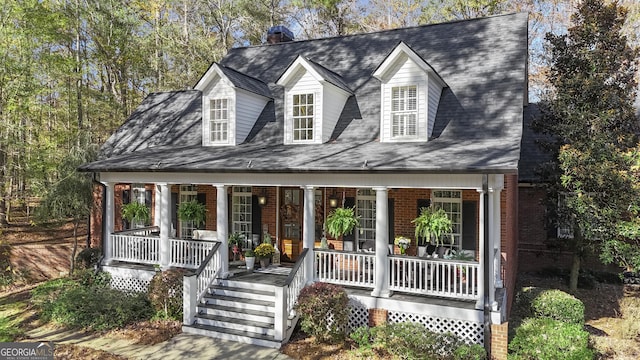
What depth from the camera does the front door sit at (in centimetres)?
1354

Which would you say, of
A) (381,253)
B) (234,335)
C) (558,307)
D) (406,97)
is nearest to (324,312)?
(381,253)

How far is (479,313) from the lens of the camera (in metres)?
8.67

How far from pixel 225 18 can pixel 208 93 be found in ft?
55.4

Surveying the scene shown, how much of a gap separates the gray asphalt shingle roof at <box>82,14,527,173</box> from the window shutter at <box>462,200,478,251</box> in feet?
6.62

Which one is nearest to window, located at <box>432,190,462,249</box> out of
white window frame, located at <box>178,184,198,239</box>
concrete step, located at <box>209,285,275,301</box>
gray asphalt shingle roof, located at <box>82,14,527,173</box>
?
gray asphalt shingle roof, located at <box>82,14,527,173</box>

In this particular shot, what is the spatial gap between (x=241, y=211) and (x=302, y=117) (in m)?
4.22

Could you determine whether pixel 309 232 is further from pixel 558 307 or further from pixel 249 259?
pixel 558 307

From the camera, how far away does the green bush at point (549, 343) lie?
26.3ft

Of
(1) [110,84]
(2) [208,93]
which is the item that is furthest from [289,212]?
(1) [110,84]

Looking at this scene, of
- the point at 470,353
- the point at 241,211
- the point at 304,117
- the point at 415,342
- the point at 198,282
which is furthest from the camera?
the point at 241,211

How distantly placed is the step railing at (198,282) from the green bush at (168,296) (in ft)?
1.48

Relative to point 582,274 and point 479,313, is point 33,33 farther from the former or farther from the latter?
point 582,274

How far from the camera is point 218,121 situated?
13820 mm

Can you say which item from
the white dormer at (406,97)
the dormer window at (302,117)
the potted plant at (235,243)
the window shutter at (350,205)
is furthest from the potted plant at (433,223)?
the potted plant at (235,243)
